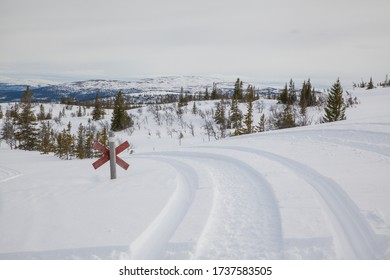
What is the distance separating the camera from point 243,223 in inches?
Answer: 154

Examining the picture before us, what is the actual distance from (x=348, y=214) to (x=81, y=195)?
505 centimetres

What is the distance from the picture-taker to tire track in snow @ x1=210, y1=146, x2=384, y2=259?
311 centimetres

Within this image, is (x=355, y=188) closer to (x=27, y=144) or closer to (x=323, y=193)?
(x=323, y=193)

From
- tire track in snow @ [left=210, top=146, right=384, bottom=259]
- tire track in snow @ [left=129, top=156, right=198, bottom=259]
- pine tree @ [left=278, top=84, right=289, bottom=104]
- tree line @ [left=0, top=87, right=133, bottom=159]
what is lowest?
tree line @ [left=0, top=87, right=133, bottom=159]

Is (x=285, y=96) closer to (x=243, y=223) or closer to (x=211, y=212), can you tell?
(x=211, y=212)

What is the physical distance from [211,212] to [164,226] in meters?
0.86

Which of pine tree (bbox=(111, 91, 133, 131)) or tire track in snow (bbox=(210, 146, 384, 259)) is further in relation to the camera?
pine tree (bbox=(111, 91, 133, 131))

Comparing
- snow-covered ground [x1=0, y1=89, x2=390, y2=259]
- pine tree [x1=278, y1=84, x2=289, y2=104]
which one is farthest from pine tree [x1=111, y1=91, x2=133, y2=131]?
snow-covered ground [x1=0, y1=89, x2=390, y2=259]

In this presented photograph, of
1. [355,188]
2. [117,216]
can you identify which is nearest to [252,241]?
[117,216]

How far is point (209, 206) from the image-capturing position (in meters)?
4.48

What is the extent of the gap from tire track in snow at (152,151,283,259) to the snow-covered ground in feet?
0.05

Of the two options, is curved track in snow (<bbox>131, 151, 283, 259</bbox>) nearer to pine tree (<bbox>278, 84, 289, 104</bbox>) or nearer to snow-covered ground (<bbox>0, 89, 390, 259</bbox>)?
snow-covered ground (<bbox>0, 89, 390, 259</bbox>)

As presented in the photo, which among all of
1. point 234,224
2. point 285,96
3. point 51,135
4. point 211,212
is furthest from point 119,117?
point 234,224

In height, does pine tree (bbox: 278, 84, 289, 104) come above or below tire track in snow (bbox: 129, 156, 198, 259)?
above
